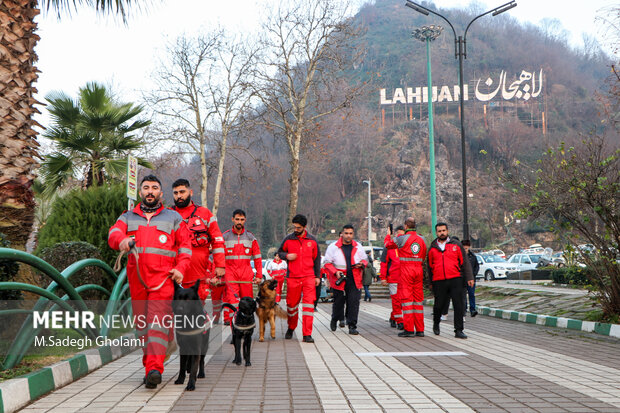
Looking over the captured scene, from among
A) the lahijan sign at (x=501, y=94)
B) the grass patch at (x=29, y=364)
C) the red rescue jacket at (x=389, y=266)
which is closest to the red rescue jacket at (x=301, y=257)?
the red rescue jacket at (x=389, y=266)

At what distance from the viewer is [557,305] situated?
51.6ft

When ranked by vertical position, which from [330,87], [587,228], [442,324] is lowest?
[442,324]

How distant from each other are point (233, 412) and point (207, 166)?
3360cm

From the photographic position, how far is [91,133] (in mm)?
17562

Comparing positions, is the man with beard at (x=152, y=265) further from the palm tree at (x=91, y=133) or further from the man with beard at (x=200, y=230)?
the palm tree at (x=91, y=133)

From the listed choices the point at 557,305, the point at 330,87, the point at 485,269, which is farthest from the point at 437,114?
the point at 557,305

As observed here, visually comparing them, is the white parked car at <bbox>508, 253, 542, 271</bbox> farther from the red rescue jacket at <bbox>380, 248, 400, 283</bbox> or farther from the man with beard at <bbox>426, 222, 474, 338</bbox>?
the man with beard at <bbox>426, 222, 474, 338</bbox>

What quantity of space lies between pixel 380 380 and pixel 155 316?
2.36 meters

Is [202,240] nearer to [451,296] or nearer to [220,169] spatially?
[451,296]

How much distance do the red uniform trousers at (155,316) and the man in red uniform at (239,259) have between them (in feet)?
14.7

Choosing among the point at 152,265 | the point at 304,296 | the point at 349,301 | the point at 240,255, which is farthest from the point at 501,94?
the point at 152,265

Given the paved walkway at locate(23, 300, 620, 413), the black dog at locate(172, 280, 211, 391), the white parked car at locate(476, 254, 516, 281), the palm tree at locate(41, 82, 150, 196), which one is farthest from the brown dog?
the white parked car at locate(476, 254, 516, 281)

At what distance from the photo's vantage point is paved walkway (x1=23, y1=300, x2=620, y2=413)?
5.45 meters

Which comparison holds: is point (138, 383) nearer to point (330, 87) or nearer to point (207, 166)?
point (330, 87)
